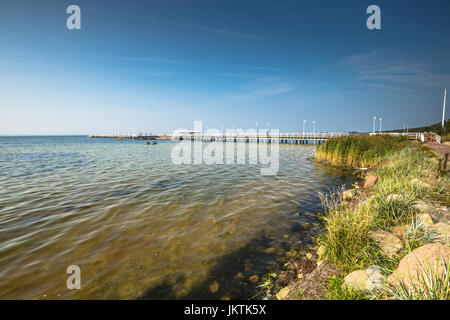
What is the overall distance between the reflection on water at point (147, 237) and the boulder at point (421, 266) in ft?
7.63

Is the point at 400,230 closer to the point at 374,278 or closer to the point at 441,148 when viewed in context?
the point at 374,278

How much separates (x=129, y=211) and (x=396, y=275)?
24.6 feet

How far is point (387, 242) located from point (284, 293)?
2258 millimetres

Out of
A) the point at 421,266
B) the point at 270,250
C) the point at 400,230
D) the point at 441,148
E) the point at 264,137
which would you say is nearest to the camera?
the point at 421,266

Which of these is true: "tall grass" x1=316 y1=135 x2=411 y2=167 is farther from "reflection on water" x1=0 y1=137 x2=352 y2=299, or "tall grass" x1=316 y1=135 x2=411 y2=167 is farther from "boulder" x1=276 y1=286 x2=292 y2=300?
"boulder" x1=276 y1=286 x2=292 y2=300

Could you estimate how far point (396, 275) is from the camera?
98.2 inches

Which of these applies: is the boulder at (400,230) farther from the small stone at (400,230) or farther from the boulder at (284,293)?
the boulder at (284,293)

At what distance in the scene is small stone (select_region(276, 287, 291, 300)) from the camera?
122 inches

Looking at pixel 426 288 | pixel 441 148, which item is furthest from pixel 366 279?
pixel 441 148

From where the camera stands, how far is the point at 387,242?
3486 millimetres

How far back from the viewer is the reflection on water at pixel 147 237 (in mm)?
3611
